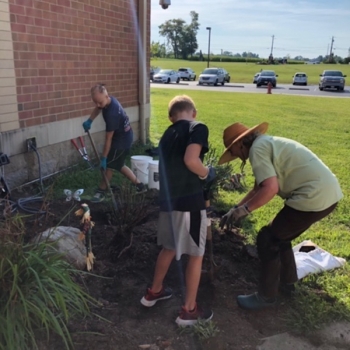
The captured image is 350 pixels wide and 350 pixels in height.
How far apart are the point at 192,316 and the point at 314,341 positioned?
2.77 feet

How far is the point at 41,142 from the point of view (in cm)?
576

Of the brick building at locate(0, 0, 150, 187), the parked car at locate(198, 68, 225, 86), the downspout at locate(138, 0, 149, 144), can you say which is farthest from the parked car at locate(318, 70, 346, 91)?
the brick building at locate(0, 0, 150, 187)

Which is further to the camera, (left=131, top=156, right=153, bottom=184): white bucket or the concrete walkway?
(left=131, top=156, right=153, bottom=184): white bucket

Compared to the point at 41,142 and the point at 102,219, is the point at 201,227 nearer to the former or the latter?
the point at 102,219

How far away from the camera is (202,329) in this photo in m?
→ 2.74

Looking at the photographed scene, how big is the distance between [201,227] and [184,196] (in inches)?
9.4

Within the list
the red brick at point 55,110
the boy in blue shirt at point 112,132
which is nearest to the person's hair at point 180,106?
the boy in blue shirt at point 112,132

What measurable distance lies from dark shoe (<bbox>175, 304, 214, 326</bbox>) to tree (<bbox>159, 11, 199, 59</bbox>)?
11288 centimetres

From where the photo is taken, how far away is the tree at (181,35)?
371 feet

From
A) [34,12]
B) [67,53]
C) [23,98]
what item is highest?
[34,12]

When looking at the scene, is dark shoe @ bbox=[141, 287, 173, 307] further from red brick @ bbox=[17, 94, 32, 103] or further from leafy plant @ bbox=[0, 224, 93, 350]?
red brick @ bbox=[17, 94, 32, 103]

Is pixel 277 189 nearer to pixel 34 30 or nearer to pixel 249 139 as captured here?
pixel 249 139

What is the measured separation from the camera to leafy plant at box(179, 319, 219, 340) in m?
2.71

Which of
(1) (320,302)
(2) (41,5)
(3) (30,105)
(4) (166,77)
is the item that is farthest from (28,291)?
(4) (166,77)
